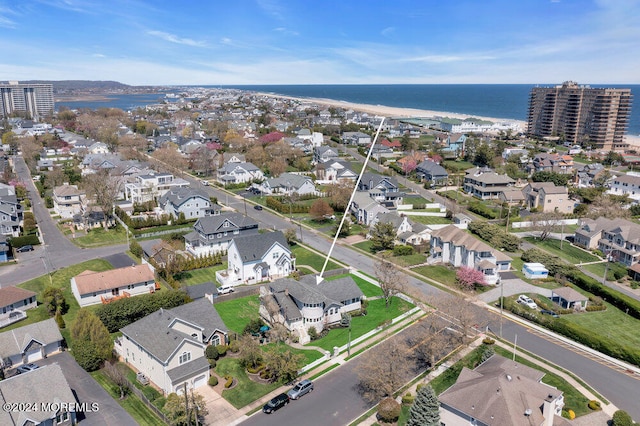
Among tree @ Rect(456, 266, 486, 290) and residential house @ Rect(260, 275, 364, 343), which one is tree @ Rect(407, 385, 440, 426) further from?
tree @ Rect(456, 266, 486, 290)

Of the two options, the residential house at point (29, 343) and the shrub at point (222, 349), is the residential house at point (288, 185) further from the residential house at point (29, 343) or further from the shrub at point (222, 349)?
the residential house at point (29, 343)

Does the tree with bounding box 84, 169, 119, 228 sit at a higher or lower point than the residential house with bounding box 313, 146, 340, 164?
lower

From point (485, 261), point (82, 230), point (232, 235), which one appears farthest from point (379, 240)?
point (82, 230)

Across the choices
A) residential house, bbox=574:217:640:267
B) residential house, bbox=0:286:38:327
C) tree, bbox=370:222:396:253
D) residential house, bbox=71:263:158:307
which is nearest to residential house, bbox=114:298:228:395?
residential house, bbox=71:263:158:307

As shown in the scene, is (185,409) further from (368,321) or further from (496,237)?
(496,237)

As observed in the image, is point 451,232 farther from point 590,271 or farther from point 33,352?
point 33,352

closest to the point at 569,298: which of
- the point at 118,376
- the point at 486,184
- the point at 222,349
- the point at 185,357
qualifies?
the point at 222,349
